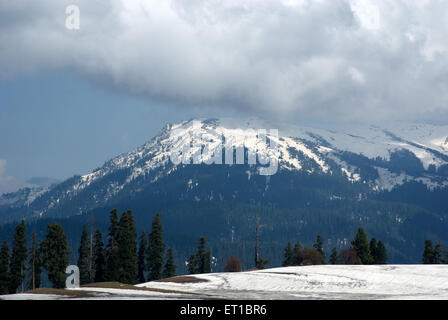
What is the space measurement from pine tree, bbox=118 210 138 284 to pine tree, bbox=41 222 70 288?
11.7 metres

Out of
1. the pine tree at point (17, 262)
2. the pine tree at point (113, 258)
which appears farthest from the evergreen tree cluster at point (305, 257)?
the pine tree at point (17, 262)

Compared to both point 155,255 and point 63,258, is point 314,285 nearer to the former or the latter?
point 63,258

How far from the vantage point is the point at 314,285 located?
296 feet

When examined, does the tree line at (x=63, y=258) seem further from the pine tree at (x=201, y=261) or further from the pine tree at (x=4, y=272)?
the pine tree at (x=201, y=261)

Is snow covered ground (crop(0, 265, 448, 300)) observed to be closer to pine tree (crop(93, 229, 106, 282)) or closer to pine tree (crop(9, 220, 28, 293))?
pine tree (crop(93, 229, 106, 282))

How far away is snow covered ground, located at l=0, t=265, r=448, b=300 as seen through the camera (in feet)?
244

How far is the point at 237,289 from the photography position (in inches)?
3396

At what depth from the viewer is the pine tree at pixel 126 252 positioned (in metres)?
131

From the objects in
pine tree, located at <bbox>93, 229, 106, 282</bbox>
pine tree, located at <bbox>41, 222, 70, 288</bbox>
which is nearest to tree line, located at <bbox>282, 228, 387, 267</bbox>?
pine tree, located at <bbox>93, 229, 106, 282</bbox>

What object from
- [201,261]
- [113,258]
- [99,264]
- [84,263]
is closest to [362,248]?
[201,261]

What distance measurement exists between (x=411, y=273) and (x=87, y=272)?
2762 inches
